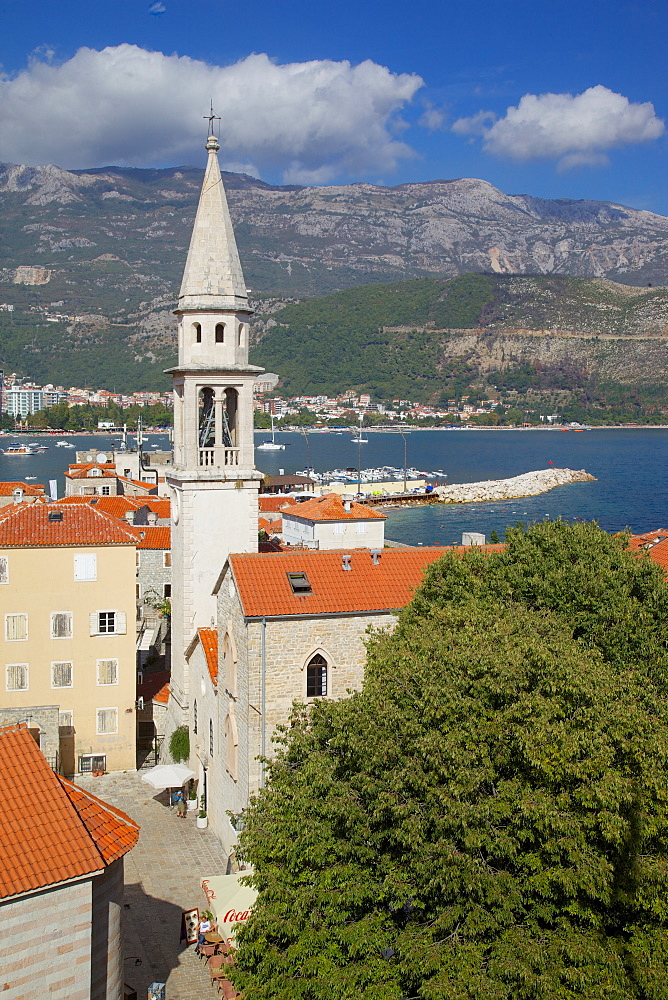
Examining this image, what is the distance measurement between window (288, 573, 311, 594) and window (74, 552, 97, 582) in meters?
8.93

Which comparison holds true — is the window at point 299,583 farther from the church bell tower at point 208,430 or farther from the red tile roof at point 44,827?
the red tile roof at point 44,827

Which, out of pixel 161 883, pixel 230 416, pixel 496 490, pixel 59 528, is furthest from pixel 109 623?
pixel 496 490

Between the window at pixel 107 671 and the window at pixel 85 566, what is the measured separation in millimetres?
2611

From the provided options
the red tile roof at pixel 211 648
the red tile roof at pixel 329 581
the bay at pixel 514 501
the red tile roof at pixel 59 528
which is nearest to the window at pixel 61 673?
the red tile roof at pixel 59 528

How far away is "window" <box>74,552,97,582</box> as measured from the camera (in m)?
28.1

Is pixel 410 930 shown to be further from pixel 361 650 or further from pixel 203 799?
pixel 203 799

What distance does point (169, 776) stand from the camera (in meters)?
25.0

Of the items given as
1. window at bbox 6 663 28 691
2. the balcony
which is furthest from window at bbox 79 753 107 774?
the balcony

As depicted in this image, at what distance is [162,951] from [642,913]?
10.0m

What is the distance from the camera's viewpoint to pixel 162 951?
1805 centimetres

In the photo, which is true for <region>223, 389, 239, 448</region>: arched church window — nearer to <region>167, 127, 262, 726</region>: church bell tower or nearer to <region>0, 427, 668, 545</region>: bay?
<region>167, 127, 262, 726</region>: church bell tower

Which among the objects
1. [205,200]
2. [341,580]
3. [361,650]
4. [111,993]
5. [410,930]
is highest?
[205,200]

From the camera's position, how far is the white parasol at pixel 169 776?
2477 centimetres

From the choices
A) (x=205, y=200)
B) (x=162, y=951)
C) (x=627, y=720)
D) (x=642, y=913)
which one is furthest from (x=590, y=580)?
(x=205, y=200)
